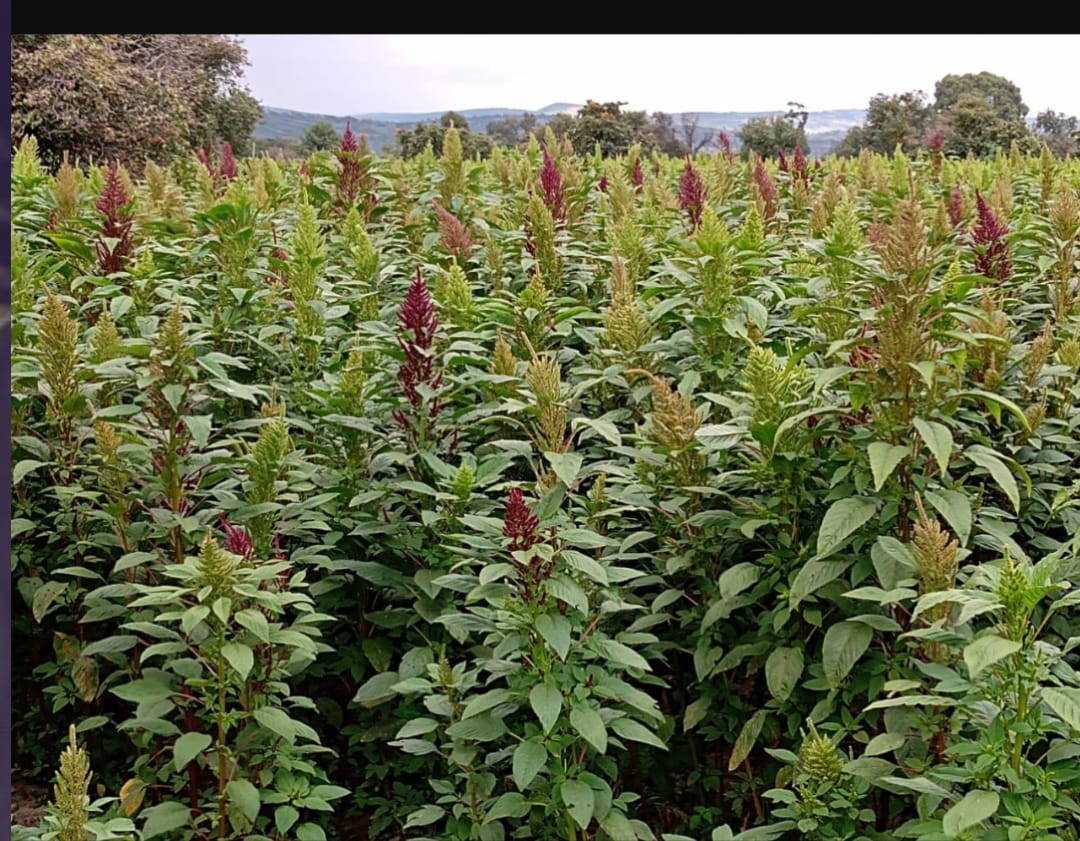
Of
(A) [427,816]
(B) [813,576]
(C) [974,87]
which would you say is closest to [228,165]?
(A) [427,816]

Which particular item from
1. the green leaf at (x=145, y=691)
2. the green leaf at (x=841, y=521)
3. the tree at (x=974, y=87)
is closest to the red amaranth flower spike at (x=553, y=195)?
the green leaf at (x=841, y=521)

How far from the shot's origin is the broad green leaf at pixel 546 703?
2029 millimetres

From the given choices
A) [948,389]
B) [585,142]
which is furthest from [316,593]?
[585,142]

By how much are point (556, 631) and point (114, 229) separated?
2.43 metres

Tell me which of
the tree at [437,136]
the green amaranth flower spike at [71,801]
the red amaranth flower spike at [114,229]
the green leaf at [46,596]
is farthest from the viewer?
the tree at [437,136]

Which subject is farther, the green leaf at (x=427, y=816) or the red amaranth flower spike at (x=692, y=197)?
the red amaranth flower spike at (x=692, y=197)

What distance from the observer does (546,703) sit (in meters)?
2.06

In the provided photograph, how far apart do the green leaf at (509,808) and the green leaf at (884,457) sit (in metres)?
0.75

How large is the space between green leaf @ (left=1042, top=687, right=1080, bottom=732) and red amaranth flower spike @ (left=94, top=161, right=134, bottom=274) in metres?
2.98

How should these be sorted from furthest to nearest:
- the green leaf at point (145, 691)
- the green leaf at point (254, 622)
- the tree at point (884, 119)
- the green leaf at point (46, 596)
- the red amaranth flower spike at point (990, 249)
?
the tree at point (884, 119) < the red amaranth flower spike at point (990, 249) < the green leaf at point (46, 596) < the green leaf at point (145, 691) < the green leaf at point (254, 622)

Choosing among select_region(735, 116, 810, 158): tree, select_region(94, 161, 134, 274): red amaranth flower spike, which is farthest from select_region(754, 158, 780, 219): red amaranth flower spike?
select_region(735, 116, 810, 158): tree

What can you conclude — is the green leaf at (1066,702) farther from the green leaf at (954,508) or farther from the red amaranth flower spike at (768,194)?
the red amaranth flower spike at (768,194)

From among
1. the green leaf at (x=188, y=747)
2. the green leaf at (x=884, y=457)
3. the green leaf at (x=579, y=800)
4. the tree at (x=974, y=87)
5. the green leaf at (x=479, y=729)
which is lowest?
the green leaf at (x=579, y=800)

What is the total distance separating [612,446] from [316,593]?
0.87 meters
